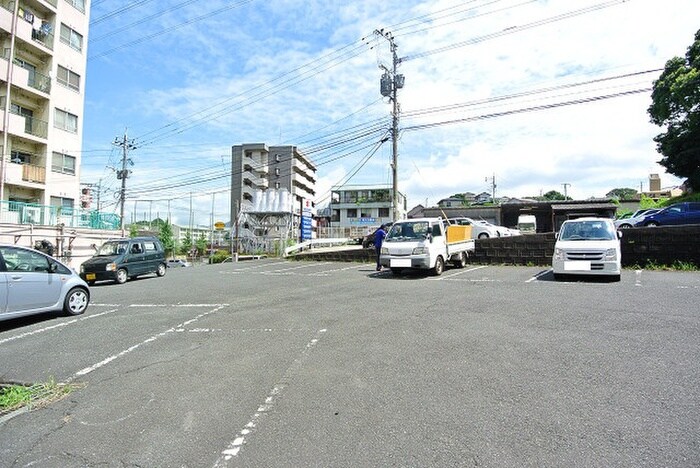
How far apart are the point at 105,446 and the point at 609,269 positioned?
38.3ft

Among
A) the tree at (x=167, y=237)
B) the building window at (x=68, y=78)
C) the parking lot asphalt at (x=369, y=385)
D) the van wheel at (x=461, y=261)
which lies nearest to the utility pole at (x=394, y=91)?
the van wheel at (x=461, y=261)

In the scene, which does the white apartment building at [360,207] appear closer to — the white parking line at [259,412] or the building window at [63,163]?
the building window at [63,163]

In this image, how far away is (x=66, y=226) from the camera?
23.6m

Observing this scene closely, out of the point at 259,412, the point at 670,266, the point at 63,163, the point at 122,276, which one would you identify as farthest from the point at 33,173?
the point at 670,266

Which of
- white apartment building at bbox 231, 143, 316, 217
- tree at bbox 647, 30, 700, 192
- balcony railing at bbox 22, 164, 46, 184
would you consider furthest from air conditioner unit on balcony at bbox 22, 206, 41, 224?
white apartment building at bbox 231, 143, 316, 217

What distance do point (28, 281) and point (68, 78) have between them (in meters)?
28.8

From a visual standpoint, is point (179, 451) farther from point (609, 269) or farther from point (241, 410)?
point (609, 269)

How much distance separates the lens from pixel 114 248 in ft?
52.9

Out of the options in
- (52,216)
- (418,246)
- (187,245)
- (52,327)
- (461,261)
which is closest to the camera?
(52,327)

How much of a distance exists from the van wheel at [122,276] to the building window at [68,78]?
2097 centimetres

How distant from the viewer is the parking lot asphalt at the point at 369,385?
9.46 ft

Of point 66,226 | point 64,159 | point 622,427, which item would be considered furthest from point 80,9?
point 622,427

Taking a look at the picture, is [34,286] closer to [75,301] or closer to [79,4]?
[75,301]

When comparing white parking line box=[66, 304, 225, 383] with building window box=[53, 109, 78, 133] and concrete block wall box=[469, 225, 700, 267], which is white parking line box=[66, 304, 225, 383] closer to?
concrete block wall box=[469, 225, 700, 267]
